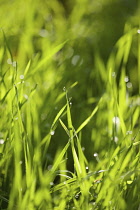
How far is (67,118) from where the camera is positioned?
964 millimetres

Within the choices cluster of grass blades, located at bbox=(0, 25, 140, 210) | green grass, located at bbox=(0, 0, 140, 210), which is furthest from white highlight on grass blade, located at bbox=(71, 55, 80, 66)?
cluster of grass blades, located at bbox=(0, 25, 140, 210)

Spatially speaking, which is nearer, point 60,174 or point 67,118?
point 60,174

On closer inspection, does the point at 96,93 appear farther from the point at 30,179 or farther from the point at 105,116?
the point at 30,179

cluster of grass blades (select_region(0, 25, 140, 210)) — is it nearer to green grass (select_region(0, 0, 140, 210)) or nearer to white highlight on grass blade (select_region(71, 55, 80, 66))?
green grass (select_region(0, 0, 140, 210))

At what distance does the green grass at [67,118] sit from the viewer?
0.75m

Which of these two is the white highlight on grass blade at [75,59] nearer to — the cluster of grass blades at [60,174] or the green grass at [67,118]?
the green grass at [67,118]

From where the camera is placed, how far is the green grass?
0.75m

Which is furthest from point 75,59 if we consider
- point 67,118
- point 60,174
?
point 60,174

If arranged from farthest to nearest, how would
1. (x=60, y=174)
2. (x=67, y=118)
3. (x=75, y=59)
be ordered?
(x=75, y=59)
(x=67, y=118)
(x=60, y=174)

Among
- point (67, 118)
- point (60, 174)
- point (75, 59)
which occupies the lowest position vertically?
point (60, 174)

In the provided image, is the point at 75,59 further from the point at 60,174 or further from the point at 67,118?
the point at 60,174

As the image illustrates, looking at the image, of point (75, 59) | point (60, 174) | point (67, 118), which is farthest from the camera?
point (75, 59)

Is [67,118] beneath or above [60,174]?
above

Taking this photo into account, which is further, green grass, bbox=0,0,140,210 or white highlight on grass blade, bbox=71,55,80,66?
white highlight on grass blade, bbox=71,55,80,66
